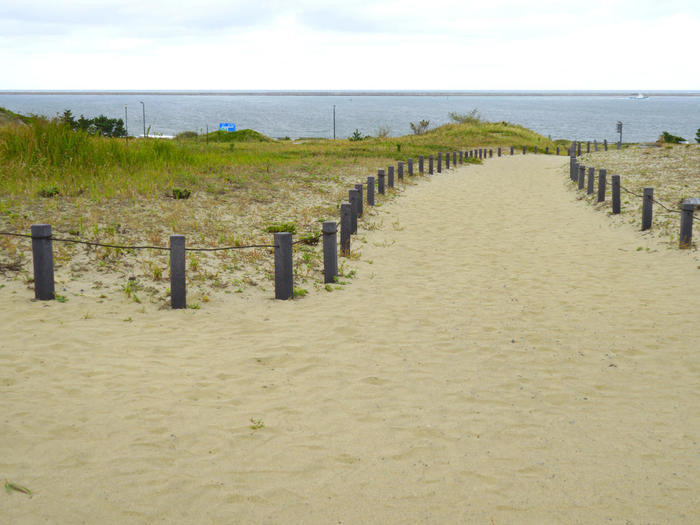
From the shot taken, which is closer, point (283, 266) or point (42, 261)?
point (42, 261)

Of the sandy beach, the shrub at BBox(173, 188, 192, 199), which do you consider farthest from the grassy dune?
the sandy beach

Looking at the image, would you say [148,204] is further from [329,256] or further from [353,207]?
[329,256]

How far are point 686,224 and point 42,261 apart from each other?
428 inches

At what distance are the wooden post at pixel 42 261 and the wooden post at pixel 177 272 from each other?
1534 mm

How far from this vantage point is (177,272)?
834 cm

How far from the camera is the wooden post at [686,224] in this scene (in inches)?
459

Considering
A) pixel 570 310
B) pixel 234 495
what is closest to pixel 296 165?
pixel 570 310

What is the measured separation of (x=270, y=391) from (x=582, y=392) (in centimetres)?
297

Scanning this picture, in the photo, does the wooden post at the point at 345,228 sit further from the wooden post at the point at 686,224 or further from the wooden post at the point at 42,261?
the wooden post at the point at 686,224

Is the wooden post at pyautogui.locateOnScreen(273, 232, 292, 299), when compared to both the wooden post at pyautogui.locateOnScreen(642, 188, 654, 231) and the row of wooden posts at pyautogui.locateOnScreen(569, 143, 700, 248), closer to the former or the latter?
the row of wooden posts at pyautogui.locateOnScreen(569, 143, 700, 248)

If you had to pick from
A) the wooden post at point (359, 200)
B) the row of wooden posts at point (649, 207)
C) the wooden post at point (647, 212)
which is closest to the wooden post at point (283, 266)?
the wooden post at point (359, 200)

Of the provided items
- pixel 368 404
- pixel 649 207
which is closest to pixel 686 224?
pixel 649 207

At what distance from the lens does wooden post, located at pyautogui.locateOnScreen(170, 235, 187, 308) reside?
324 inches

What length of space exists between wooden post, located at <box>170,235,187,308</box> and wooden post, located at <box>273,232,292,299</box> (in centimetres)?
130
